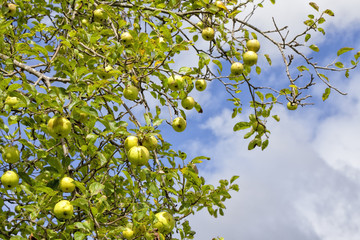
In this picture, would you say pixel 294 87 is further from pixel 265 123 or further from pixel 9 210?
pixel 9 210

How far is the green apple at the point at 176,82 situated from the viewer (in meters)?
3.74

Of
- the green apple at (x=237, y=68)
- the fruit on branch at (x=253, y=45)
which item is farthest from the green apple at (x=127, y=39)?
the fruit on branch at (x=253, y=45)

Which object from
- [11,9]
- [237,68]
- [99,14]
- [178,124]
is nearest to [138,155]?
[178,124]

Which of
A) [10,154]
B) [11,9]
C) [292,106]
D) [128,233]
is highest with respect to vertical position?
[11,9]

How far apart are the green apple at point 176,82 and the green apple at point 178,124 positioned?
1.00ft

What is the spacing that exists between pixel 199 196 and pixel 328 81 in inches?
73.6

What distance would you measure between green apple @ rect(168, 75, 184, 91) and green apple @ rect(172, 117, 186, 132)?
1.00ft

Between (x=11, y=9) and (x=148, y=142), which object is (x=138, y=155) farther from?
(x=11, y=9)

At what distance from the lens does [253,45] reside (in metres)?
3.75

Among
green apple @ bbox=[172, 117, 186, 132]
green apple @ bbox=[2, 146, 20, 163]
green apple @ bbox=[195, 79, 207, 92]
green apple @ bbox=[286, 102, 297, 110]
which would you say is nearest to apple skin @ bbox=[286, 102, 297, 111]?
green apple @ bbox=[286, 102, 297, 110]

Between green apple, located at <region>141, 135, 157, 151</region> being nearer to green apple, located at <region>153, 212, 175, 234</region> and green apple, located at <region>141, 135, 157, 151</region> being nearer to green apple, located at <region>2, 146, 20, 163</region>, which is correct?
green apple, located at <region>153, 212, 175, 234</region>

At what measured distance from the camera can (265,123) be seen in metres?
4.29

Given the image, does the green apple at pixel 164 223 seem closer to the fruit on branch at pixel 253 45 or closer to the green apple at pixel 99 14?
the fruit on branch at pixel 253 45

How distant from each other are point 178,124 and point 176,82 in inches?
16.1
